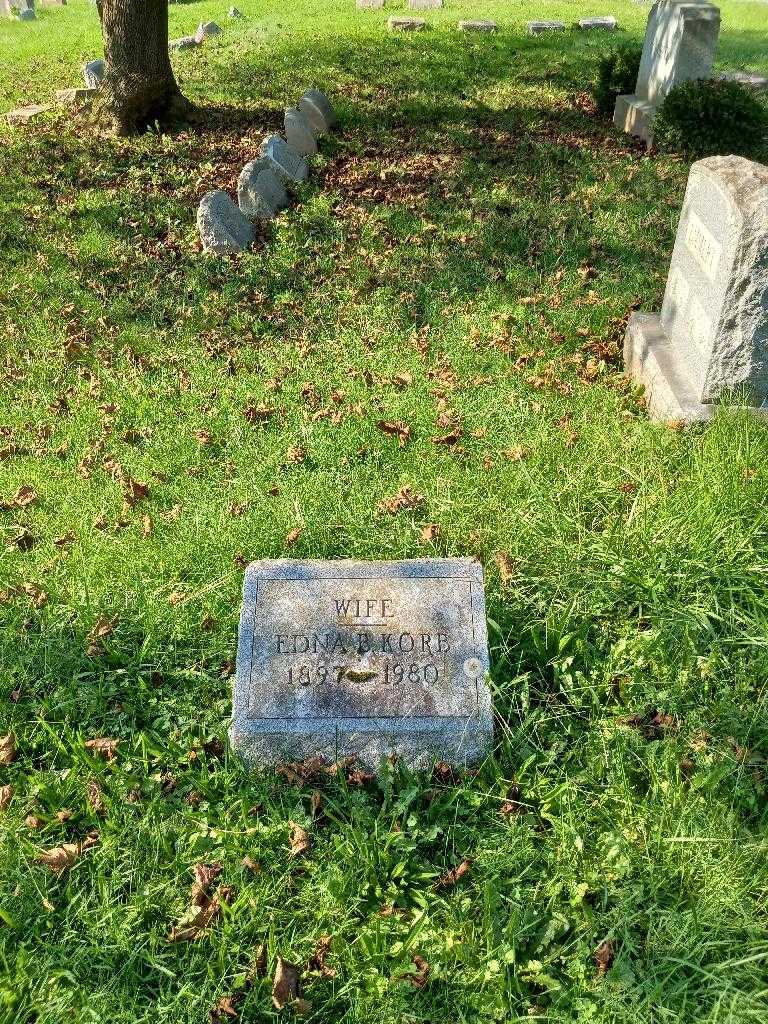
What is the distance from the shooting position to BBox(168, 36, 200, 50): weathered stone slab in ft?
37.6

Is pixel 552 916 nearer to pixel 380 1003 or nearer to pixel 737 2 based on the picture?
pixel 380 1003

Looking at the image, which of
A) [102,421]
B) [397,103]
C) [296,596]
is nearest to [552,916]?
[296,596]

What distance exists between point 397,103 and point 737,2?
8.78 meters

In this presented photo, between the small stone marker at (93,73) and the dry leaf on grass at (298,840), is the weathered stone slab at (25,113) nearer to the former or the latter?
the small stone marker at (93,73)

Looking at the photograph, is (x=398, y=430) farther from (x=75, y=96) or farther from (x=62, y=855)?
(x=75, y=96)

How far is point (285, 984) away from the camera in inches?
95.1

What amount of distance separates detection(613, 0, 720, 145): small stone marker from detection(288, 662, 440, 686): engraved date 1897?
6.73 m

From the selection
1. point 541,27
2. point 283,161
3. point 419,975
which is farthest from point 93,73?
point 419,975

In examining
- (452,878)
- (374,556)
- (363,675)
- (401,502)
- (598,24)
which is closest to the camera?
(452,878)

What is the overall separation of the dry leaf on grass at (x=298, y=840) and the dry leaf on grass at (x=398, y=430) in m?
2.33

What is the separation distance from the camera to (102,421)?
4906 mm

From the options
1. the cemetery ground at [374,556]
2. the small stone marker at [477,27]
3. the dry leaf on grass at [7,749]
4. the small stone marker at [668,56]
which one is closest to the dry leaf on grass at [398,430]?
the cemetery ground at [374,556]

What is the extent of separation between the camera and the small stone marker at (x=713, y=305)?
12.6ft

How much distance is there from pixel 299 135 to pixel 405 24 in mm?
5352
